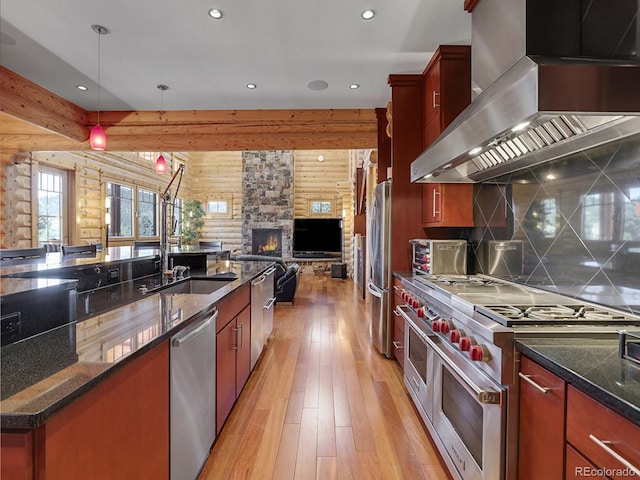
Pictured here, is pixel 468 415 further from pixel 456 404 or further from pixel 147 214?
pixel 147 214

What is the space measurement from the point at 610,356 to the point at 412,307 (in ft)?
4.42

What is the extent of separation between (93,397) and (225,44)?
9.59ft

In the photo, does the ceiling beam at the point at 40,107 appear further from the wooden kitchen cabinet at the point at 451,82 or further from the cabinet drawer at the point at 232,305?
the wooden kitchen cabinet at the point at 451,82

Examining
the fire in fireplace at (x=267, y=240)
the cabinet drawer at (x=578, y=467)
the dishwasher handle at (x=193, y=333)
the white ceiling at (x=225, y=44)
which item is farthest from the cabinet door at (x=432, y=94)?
the fire in fireplace at (x=267, y=240)

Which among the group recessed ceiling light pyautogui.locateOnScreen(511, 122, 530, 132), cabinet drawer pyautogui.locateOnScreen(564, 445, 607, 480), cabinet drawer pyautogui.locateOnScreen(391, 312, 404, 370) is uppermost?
recessed ceiling light pyautogui.locateOnScreen(511, 122, 530, 132)

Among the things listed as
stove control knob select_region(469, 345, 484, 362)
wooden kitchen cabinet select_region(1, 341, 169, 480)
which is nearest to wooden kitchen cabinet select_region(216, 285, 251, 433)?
wooden kitchen cabinet select_region(1, 341, 169, 480)

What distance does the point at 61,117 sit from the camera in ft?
14.1

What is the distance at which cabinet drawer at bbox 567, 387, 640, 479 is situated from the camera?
779mm

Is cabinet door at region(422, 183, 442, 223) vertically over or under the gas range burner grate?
over

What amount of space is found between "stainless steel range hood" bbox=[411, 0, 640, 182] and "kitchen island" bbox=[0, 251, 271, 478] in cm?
150

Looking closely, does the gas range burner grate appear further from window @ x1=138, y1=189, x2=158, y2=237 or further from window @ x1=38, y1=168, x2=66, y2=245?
window @ x1=138, y1=189, x2=158, y2=237

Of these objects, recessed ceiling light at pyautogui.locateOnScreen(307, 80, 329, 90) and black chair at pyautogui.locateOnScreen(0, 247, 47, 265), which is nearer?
black chair at pyautogui.locateOnScreen(0, 247, 47, 265)

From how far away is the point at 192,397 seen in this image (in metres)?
1.53

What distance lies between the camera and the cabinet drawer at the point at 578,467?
34.8 inches
